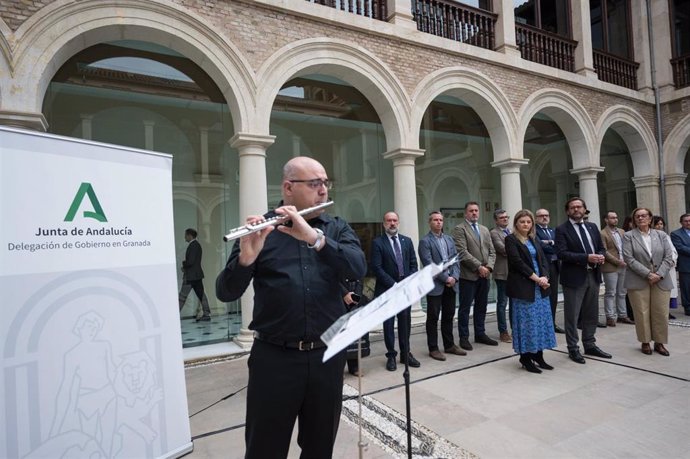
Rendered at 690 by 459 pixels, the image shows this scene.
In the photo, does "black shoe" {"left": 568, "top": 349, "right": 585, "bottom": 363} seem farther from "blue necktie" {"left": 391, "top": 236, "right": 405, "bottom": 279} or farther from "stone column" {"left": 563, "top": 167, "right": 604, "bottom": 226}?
"stone column" {"left": 563, "top": 167, "right": 604, "bottom": 226}

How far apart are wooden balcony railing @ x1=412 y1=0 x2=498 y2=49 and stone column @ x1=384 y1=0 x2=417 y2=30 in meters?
0.71

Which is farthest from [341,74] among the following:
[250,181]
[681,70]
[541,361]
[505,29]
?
[681,70]

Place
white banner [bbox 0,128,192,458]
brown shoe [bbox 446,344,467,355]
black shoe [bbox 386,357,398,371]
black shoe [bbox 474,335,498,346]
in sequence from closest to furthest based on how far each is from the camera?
white banner [bbox 0,128,192,458], black shoe [bbox 386,357,398,371], brown shoe [bbox 446,344,467,355], black shoe [bbox 474,335,498,346]

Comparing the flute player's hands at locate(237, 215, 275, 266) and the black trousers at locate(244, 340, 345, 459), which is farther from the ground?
the flute player's hands at locate(237, 215, 275, 266)

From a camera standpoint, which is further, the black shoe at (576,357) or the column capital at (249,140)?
the column capital at (249,140)

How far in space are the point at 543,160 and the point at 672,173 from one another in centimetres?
352

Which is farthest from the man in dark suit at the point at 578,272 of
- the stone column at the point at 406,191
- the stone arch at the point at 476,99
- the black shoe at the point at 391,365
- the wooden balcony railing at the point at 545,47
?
the wooden balcony railing at the point at 545,47

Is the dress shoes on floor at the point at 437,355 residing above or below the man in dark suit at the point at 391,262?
below

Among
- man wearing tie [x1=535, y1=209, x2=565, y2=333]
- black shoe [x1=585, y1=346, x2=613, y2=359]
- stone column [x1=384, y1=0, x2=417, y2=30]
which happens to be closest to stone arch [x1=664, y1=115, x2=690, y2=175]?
man wearing tie [x1=535, y1=209, x2=565, y2=333]

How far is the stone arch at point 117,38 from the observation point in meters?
4.93

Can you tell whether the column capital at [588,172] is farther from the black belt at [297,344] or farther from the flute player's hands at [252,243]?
the flute player's hands at [252,243]

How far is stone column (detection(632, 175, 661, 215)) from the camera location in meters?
11.9

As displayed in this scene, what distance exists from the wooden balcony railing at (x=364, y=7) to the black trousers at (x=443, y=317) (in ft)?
17.4

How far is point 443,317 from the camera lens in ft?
17.8
